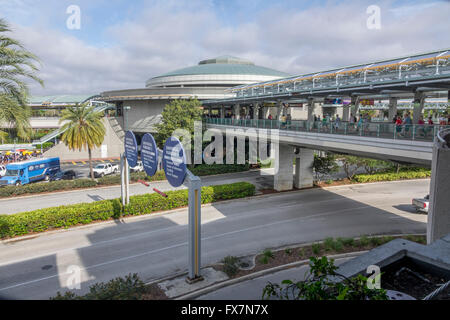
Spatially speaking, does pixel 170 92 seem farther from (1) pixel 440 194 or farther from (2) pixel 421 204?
(1) pixel 440 194

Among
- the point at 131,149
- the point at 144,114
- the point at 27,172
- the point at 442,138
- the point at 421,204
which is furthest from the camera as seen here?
the point at 144,114

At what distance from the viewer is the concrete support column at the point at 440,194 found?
11.1 metres

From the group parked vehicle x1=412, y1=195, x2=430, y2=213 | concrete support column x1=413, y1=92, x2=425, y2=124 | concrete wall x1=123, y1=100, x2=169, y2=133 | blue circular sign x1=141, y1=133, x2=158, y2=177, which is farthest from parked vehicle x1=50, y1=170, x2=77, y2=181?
parked vehicle x1=412, y1=195, x2=430, y2=213

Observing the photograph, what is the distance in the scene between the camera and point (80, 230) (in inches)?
664

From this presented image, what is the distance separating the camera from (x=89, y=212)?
57.6 feet

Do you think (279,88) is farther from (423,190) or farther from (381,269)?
(381,269)

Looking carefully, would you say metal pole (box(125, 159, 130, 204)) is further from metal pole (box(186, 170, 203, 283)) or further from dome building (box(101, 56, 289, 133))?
dome building (box(101, 56, 289, 133))

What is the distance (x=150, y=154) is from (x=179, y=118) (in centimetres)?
1995

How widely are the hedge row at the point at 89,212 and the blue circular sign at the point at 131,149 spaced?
11.2 feet

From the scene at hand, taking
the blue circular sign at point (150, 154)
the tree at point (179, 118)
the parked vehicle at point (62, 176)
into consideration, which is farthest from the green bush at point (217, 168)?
the blue circular sign at point (150, 154)

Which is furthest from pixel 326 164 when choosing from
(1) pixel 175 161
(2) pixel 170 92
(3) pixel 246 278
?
(2) pixel 170 92

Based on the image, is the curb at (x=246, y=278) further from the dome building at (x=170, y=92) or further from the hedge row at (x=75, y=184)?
the dome building at (x=170, y=92)

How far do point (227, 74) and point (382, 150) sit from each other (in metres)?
50.1
